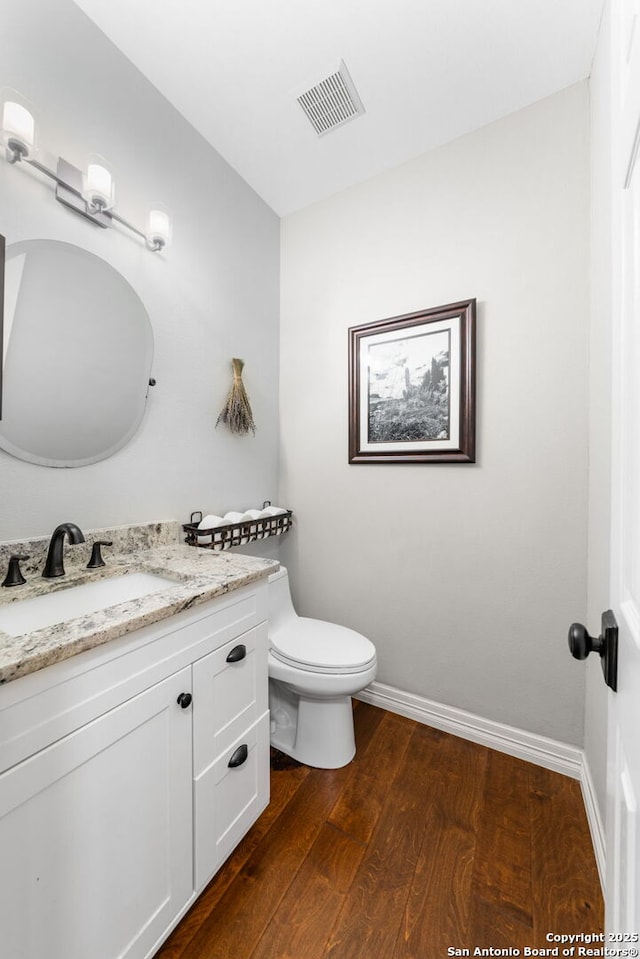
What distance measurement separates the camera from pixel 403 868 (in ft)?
3.61

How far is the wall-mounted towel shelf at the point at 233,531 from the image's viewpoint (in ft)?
5.06

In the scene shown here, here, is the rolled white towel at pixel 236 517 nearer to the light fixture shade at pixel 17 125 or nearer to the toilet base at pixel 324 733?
the toilet base at pixel 324 733

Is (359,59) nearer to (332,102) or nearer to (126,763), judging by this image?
(332,102)

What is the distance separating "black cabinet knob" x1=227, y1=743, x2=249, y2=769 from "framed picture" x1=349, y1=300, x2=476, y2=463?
4.10ft

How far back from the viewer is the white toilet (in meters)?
Answer: 1.40

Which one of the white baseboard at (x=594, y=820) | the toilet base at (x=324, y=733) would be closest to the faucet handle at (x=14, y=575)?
the toilet base at (x=324, y=733)

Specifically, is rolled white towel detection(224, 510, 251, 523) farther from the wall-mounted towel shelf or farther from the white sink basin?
the white sink basin

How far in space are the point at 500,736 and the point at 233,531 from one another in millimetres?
1443

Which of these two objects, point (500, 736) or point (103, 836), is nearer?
point (103, 836)

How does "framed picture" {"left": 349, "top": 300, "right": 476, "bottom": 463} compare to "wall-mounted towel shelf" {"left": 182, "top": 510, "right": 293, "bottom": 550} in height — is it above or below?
above

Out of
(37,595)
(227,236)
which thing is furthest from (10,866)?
(227,236)

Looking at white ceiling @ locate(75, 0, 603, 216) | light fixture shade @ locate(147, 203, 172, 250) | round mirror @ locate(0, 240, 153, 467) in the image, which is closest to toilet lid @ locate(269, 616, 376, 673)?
round mirror @ locate(0, 240, 153, 467)

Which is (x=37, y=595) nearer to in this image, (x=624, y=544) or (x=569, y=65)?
(x=624, y=544)

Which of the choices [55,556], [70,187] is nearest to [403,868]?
[55,556]
